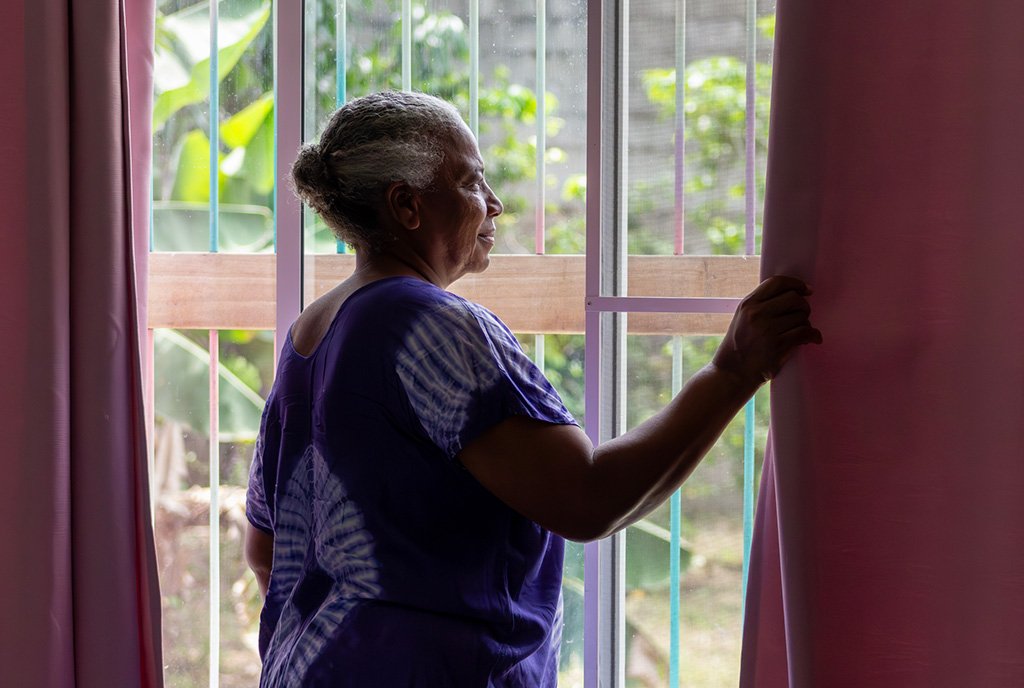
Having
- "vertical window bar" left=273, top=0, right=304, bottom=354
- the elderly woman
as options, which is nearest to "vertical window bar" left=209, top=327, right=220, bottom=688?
"vertical window bar" left=273, top=0, right=304, bottom=354

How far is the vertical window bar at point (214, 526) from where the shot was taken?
70.7 inches

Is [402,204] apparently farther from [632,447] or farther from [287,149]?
[287,149]

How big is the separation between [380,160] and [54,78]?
1.95 feet

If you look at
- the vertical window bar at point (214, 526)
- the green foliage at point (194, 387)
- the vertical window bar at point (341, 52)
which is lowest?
the vertical window bar at point (214, 526)

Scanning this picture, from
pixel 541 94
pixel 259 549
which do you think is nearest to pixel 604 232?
pixel 541 94

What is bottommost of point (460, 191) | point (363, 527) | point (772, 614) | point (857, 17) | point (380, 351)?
point (772, 614)

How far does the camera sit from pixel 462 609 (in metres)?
1.05

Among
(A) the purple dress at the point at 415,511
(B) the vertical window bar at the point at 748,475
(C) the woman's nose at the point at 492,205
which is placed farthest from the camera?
(B) the vertical window bar at the point at 748,475

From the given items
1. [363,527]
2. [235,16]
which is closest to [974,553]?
[363,527]

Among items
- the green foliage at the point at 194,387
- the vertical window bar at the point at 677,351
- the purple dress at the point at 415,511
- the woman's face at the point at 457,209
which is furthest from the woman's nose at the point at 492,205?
the green foliage at the point at 194,387

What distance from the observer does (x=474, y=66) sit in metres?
1.67

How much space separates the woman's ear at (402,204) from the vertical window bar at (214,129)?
71 centimetres

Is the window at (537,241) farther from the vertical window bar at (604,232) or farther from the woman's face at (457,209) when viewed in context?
the woman's face at (457,209)

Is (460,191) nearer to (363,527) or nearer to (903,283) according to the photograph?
(363,527)
